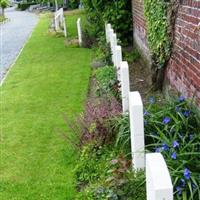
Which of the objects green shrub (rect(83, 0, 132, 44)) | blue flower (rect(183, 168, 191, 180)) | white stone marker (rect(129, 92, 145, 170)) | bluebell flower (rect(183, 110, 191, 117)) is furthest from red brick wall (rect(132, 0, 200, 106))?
green shrub (rect(83, 0, 132, 44))

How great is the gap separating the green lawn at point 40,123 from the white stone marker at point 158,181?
7.71 feet

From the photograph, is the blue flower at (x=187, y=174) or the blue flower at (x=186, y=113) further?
the blue flower at (x=186, y=113)

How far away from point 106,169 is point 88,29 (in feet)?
40.1

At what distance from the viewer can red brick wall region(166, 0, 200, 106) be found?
481cm

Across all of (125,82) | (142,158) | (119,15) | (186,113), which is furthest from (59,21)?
(142,158)

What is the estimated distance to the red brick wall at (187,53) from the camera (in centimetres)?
481

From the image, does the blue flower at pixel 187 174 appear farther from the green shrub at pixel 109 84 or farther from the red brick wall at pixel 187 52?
the green shrub at pixel 109 84

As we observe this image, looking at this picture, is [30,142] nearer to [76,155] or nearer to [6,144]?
[6,144]

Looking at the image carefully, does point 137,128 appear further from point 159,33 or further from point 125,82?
point 159,33

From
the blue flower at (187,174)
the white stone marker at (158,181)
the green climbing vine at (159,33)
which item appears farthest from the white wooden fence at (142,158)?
the green climbing vine at (159,33)

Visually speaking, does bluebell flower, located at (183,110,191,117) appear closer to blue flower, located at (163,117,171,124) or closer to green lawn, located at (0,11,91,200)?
blue flower, located at (163,117,171,124)

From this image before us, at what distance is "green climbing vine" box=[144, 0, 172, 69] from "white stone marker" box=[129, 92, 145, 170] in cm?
291

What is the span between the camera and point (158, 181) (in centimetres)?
202

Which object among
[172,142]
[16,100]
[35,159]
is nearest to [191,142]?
[172,142]
